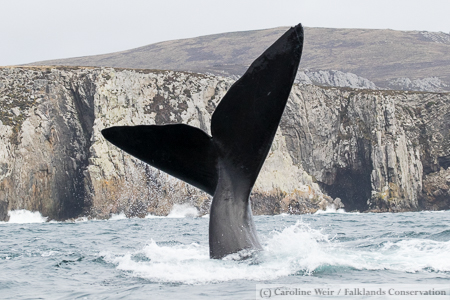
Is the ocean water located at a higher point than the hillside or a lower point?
lower

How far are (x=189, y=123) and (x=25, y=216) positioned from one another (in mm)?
14561

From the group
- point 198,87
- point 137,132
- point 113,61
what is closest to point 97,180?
point 198,87

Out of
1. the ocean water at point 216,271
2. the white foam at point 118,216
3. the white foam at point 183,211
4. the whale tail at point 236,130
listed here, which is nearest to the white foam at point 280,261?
the ocean water at point 216,271

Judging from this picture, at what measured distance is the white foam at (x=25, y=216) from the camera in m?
36.5

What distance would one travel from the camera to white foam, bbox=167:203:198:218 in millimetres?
39969

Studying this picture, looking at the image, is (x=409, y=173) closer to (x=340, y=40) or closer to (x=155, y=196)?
(x=155, y=196)

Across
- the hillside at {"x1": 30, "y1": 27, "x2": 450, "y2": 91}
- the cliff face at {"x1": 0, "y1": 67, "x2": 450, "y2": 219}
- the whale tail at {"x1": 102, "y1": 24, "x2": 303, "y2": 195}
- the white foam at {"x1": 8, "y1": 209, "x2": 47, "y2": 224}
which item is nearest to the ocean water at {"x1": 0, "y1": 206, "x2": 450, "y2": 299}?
the whale tail at {"x1": 102, "y1": 24, "x2": 303, "y2": 195}

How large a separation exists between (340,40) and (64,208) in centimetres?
12165

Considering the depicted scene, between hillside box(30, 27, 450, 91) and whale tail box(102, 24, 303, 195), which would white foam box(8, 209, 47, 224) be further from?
hillside box(30, 27, 450, 91)

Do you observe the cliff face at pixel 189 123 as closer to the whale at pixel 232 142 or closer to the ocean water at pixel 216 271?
the ocean water at pixel 216 271

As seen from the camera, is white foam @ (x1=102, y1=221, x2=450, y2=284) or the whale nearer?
the whale

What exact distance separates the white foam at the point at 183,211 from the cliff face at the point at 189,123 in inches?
17.2

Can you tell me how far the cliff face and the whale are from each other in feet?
109

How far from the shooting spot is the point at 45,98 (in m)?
41.1
